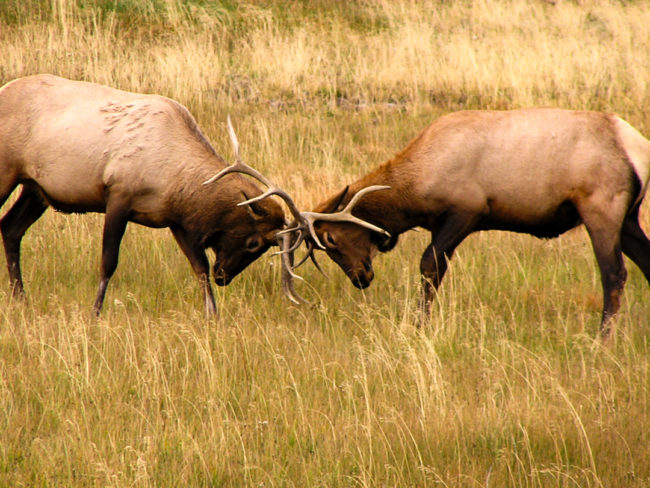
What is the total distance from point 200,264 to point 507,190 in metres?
2.37

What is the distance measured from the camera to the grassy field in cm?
444

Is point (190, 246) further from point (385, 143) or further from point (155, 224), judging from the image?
point (385, 143)

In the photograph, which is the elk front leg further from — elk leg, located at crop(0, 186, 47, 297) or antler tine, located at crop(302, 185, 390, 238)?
elk leg, located at crop(0, 186, 47, 297)

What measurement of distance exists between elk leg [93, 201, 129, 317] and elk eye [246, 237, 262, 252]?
913mm

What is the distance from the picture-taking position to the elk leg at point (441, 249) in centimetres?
689

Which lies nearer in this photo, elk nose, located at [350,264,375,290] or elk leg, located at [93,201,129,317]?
elk leg, located at [93,201,129,317]

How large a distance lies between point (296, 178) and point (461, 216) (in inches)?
123

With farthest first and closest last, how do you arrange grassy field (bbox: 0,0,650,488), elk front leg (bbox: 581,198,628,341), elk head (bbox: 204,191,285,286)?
elk head (bbox: 204,191,285,286), elk front leg (bbox: 581,198,628,341), grassy field (bbox: 0,0,650,488)

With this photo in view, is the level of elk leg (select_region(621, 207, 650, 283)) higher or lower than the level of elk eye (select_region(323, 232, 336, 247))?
higher

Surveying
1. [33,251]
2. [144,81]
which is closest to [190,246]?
[33,251]

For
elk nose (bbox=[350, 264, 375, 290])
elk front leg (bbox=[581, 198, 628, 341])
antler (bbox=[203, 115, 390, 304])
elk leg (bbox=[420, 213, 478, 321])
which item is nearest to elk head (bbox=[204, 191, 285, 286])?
antler (bbox=[203, 115, 390, 304])

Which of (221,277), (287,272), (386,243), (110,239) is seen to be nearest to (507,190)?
(386,243)

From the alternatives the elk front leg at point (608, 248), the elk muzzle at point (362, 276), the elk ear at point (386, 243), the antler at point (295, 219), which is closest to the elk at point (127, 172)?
the antler at point (295, 219)

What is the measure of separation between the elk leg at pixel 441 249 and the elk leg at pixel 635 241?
3.80 feet
